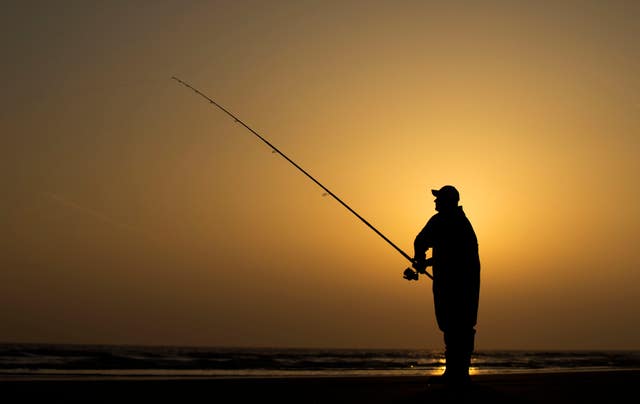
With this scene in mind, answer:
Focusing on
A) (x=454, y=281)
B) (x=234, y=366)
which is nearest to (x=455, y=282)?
(x=454, y=281)

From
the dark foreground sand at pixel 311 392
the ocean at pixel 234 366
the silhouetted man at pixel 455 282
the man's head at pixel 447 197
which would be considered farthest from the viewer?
the ocean at pixel 234 366

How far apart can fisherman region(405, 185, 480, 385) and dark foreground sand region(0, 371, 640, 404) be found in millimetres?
388

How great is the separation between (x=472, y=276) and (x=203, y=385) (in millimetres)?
3344

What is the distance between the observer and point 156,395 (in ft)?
25.0

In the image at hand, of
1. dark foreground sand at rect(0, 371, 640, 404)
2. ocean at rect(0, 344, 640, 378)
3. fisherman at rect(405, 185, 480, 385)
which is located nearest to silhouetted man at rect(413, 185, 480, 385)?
fisherman at rect(405, 185, 480, 385)

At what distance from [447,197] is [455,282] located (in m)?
0.93

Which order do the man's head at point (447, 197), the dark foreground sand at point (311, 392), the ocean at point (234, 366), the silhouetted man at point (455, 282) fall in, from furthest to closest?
the ocean at point (234, 366)
the man's head at point (447, 197)
the silhouetted man at point (455, 282)
the dark foreground sand at point (311, 392)

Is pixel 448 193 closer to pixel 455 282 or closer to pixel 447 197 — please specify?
pixel 447 197

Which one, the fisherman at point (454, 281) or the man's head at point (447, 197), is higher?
the man's head at point (447, 197)

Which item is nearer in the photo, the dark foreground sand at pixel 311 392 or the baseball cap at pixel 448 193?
the dark foreground sand at pixel 311 392

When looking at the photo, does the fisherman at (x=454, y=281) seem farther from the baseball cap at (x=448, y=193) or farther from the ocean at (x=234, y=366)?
the ocean at (x=234, y=366)

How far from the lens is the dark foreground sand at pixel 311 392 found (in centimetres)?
715

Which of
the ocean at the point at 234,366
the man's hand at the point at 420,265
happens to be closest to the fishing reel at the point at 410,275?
the man's hand at the point at 420,265

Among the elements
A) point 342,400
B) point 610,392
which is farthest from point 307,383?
point 610,392
